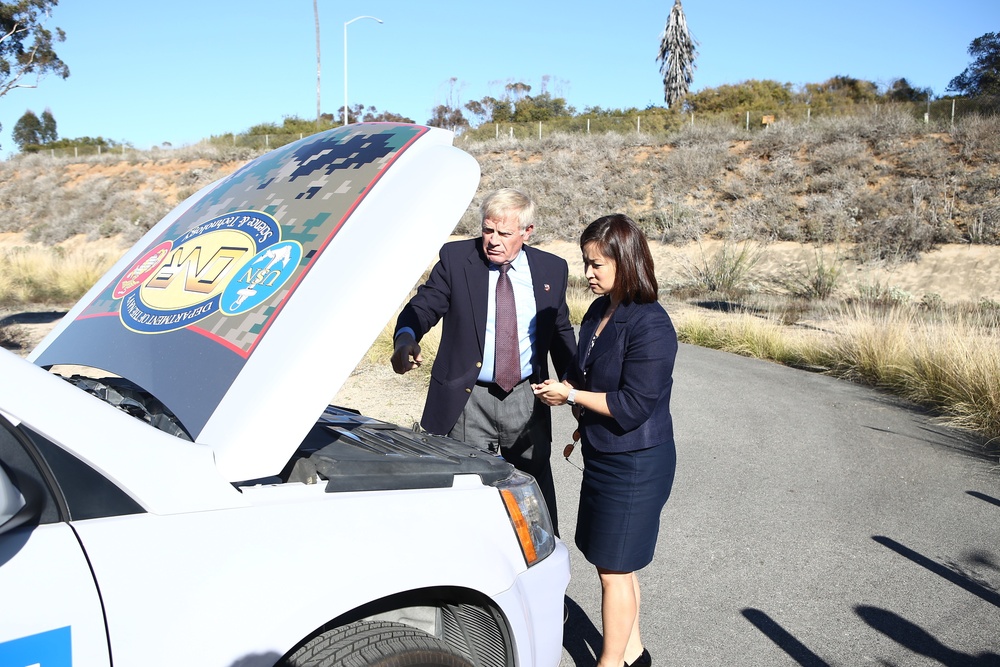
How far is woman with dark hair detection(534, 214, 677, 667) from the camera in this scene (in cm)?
278

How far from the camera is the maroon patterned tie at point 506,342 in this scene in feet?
11.5

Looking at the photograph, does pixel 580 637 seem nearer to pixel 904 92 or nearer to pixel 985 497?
pixel 985 497


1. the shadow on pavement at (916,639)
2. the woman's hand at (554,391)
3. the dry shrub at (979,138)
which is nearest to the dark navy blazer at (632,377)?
the woman's hand at (554,391)

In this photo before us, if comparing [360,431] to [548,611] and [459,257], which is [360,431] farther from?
[459,257]

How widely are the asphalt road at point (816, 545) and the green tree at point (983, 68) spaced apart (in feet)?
95.1

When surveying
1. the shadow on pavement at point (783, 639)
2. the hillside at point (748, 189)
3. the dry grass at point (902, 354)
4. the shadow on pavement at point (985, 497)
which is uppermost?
the hillside at point (748, 189)

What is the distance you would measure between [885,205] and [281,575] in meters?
24.0

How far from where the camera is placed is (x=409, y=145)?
87.0 inches

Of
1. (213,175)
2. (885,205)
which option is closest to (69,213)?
(213,175)

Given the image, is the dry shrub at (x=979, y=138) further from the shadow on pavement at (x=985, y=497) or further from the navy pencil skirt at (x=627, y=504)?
the navy pencil skirt at (x=627, y=504)

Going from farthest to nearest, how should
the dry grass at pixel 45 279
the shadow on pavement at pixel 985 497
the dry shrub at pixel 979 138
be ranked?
the dry shrub at pixel 979 138 → the dry grass at pixel 45 279 → the shadow on pavement at pixel 985 497

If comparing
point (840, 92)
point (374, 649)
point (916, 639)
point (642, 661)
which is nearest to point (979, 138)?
point (840, 92)

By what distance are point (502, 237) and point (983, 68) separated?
1400 inches

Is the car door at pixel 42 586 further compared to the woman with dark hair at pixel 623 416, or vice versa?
the woman with dark hair at pixel 623 416
